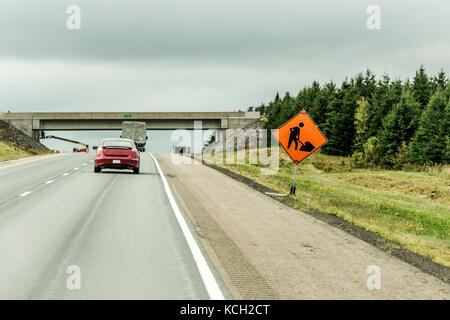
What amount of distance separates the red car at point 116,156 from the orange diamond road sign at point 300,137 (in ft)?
30.7

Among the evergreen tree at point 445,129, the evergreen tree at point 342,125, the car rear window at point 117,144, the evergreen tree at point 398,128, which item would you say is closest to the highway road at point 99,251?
the car rear window at point 117,144

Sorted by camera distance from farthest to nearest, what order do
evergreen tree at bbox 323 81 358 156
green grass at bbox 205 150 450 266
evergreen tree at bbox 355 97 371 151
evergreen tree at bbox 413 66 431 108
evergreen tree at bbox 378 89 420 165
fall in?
evergreen tree at bbox 413 66 431 108, evergreen tree at bbox 323 81 358 156, evergreen tree at bbox 355 97 371 151, evergreen tree at bbox 378 89 420 165, green grass at bbox 205 150 450 266

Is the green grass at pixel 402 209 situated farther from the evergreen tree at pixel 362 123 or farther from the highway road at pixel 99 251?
the evergreen tree at pixel 362 123

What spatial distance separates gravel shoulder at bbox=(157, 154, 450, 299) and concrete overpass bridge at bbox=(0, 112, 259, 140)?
73.3m

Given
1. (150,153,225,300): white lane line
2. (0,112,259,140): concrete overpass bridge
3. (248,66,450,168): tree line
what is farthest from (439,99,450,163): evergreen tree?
(150,153,225,300): white lane line

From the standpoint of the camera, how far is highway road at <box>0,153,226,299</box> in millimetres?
5793

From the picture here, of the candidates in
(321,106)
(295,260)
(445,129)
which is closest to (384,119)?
(445,129)

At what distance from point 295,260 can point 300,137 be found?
1028 cm

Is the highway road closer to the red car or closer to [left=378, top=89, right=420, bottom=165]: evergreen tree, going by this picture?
the red car

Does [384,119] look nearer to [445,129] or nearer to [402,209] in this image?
[445,129]
